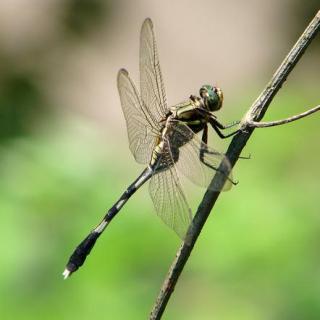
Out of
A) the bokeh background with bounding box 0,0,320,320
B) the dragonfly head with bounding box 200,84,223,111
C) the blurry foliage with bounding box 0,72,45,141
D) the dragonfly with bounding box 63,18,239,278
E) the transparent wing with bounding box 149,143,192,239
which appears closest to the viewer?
the transparent wing with bounding box 149,143,192,239

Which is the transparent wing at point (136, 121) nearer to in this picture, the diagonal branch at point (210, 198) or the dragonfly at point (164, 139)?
the dragonfly at point (164, 139)

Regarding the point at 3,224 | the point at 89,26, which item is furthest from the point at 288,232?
the point at 89,26

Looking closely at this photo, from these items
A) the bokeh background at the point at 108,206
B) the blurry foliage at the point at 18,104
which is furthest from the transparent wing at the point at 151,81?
the blurry foliage at the point at 18,104

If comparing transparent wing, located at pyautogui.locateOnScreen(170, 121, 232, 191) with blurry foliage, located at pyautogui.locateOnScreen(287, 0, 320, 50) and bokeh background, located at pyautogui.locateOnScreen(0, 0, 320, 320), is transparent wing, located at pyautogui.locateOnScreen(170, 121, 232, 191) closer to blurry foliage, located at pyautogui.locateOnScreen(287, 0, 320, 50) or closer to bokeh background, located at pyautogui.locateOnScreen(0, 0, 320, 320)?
bokeh background, located at pyautogui.locateOnScreen(0, 0, 320, 320)

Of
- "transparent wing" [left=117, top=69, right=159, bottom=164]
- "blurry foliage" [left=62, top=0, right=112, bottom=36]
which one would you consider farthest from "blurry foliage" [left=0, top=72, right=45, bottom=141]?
"transparent wing" [left=117, top=69, right=159, bottom=164]

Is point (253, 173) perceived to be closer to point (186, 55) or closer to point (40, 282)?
point (40, 282)

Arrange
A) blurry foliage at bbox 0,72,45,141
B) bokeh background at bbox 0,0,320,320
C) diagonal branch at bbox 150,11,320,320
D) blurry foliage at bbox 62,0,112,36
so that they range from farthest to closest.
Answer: blurry foliage at bbox 62,0,112,36 < blurry foliage at bbox 0,72,45,141 < bokeh background at bbox 0,0,320,320 < diagonal branch at bbox 150,11,320,320
